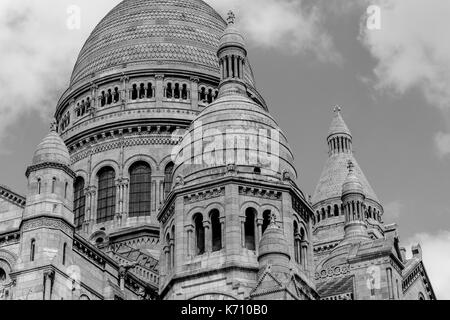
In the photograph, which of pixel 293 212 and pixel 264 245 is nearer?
pixel 264 245

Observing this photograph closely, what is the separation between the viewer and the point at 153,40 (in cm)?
7288

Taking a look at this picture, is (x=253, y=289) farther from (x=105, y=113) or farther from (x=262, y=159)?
(x=105, y=113)

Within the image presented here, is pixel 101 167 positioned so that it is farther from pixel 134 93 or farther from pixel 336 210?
pixel 336 210

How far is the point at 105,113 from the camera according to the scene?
229 ft

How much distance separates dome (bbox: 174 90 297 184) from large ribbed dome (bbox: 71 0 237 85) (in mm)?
18843

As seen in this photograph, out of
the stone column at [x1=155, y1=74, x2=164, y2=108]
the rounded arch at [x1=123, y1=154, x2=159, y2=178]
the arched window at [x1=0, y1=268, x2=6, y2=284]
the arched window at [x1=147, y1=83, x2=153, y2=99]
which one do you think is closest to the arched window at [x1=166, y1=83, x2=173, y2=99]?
the stone column at [x1=155, y1=74, x2=164, y2=108]

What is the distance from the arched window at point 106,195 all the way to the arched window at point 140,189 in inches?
45.1

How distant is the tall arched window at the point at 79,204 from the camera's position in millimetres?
67188

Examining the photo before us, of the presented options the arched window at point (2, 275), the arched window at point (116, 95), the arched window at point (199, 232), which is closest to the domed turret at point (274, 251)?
the arched window at point (199, 232)

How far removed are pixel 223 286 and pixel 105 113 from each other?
25880 mm

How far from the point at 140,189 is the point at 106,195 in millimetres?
2173

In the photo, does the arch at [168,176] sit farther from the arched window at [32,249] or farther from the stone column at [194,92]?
the arched window at [32,249]
